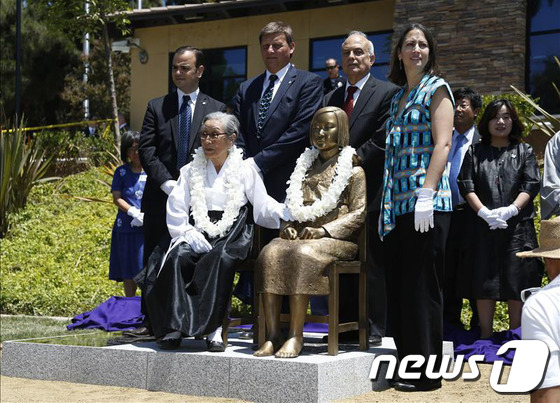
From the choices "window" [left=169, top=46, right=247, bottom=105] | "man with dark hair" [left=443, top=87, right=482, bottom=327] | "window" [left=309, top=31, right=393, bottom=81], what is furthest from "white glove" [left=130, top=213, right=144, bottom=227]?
"window" [left=169, top=46, right=247, bottom=105]

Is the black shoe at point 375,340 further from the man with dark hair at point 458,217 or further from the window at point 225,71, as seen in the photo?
the window at point 225,71

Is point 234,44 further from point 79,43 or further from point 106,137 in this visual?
point 79,43

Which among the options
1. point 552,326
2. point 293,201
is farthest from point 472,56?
point 552,326

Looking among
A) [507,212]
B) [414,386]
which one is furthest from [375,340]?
[507,212]

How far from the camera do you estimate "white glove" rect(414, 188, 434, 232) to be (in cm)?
526

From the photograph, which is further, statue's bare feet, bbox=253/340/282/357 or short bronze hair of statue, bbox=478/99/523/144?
short bronze hair of statue, bbox=478/99/523/144

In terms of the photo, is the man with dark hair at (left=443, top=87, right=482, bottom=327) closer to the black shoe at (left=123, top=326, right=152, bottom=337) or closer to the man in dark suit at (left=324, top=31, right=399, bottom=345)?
the man in dark suit at (left=324, top=31, right=399, bottom=345)

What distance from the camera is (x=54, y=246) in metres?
13.2

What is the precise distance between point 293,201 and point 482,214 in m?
1.94

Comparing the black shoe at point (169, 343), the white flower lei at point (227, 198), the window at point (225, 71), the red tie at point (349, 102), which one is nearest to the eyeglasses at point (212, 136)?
the white flower lei at point (227, 198)

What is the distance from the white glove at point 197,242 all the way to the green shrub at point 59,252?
15.1 ft

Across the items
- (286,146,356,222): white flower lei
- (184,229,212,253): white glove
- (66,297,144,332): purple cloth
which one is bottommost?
(66,297,144,332): purple cloth

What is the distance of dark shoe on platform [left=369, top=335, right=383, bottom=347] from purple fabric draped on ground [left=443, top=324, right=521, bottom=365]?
77 centimetres

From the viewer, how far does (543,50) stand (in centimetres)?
1578
